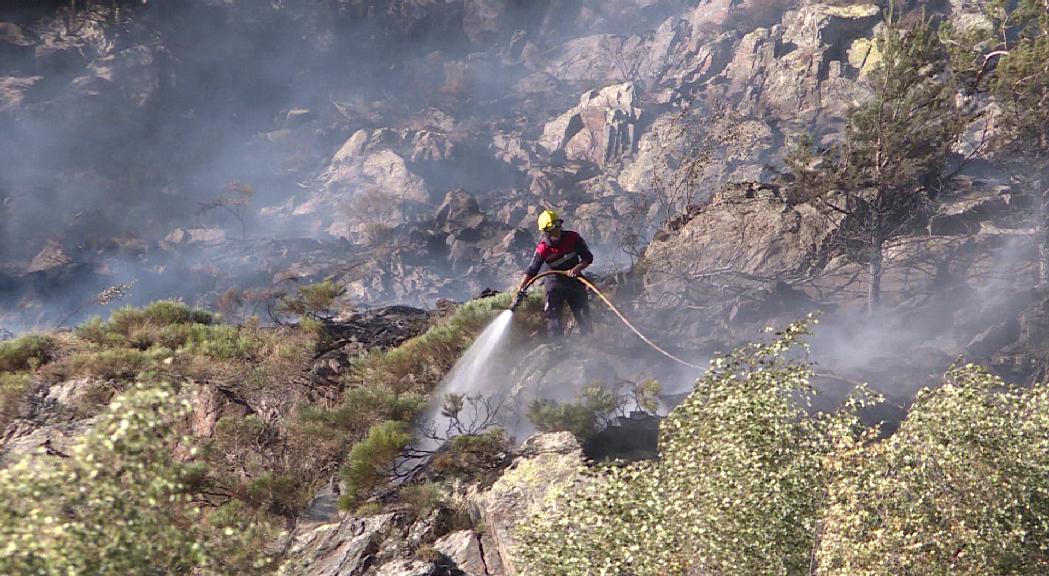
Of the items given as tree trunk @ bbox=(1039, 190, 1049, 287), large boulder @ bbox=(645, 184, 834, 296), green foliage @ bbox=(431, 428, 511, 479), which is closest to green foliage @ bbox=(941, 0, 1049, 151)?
tree trunk @ bbox=(1039, 190, 1049, 287)

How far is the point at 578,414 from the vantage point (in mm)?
8883

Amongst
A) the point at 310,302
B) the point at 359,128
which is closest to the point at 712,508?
the point at 310,302

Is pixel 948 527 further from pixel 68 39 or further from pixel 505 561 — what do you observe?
pixel 68 39

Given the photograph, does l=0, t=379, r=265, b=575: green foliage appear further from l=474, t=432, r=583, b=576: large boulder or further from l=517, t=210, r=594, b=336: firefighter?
l=517, t=210, r=594, b=336: firefighter

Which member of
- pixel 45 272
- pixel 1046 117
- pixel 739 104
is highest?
pixel 1046 117

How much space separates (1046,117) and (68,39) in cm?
12909

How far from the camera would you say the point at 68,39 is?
331ft

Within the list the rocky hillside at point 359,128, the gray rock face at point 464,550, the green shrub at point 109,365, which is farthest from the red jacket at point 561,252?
the rocky hillside at point 359,128

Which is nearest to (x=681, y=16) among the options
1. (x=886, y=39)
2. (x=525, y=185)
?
(x=525, y=185)

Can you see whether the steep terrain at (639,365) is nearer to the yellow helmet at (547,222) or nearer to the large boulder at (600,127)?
the yellow helmet at (547,222)

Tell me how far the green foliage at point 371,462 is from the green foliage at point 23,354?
6.78 m

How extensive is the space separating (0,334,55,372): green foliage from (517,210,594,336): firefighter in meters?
8.75

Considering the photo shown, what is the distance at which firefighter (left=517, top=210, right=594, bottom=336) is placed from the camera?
10086 mm

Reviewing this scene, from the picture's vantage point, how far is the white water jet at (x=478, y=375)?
10.2 meters
